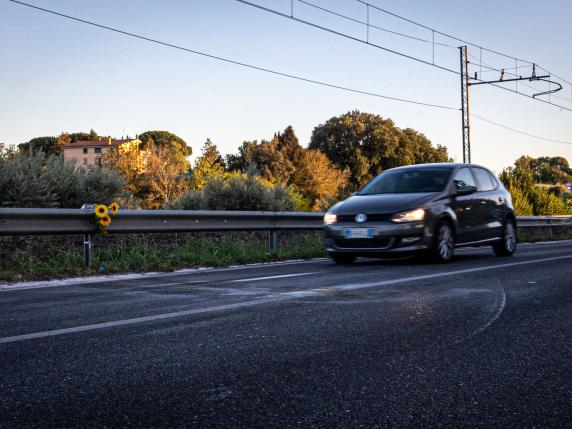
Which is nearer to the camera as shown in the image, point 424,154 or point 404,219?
point 404,219

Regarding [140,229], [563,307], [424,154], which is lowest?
[563,307]

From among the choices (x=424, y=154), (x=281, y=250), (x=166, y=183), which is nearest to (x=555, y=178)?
(x=424, y=154)

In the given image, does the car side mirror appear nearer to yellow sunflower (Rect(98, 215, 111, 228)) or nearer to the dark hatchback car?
the dark hatchback car

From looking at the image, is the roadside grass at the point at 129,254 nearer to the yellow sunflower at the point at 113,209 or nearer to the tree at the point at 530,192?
the yellow sunflower at the point at 113,209

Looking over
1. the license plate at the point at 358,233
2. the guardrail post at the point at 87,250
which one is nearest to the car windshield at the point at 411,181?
the license plate at the point at 358,233

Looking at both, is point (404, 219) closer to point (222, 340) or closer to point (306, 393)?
point (222, 340)

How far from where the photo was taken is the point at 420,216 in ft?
31.9

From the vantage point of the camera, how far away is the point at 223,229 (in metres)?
11.2

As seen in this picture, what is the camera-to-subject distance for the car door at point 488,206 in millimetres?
11234

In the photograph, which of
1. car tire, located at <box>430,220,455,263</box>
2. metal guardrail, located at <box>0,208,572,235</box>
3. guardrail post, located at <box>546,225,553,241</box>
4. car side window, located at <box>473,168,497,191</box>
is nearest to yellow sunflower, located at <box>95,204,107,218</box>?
metal guardrail, located at <box>0,208,572,235</box>

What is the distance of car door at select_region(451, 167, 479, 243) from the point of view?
1055cm

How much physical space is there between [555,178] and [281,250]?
15589 cm

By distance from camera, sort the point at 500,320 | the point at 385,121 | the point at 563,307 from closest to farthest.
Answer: the point at 500,320, the point at 563,307, the point at 385,121

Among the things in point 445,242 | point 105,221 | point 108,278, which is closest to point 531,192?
point 445,242
